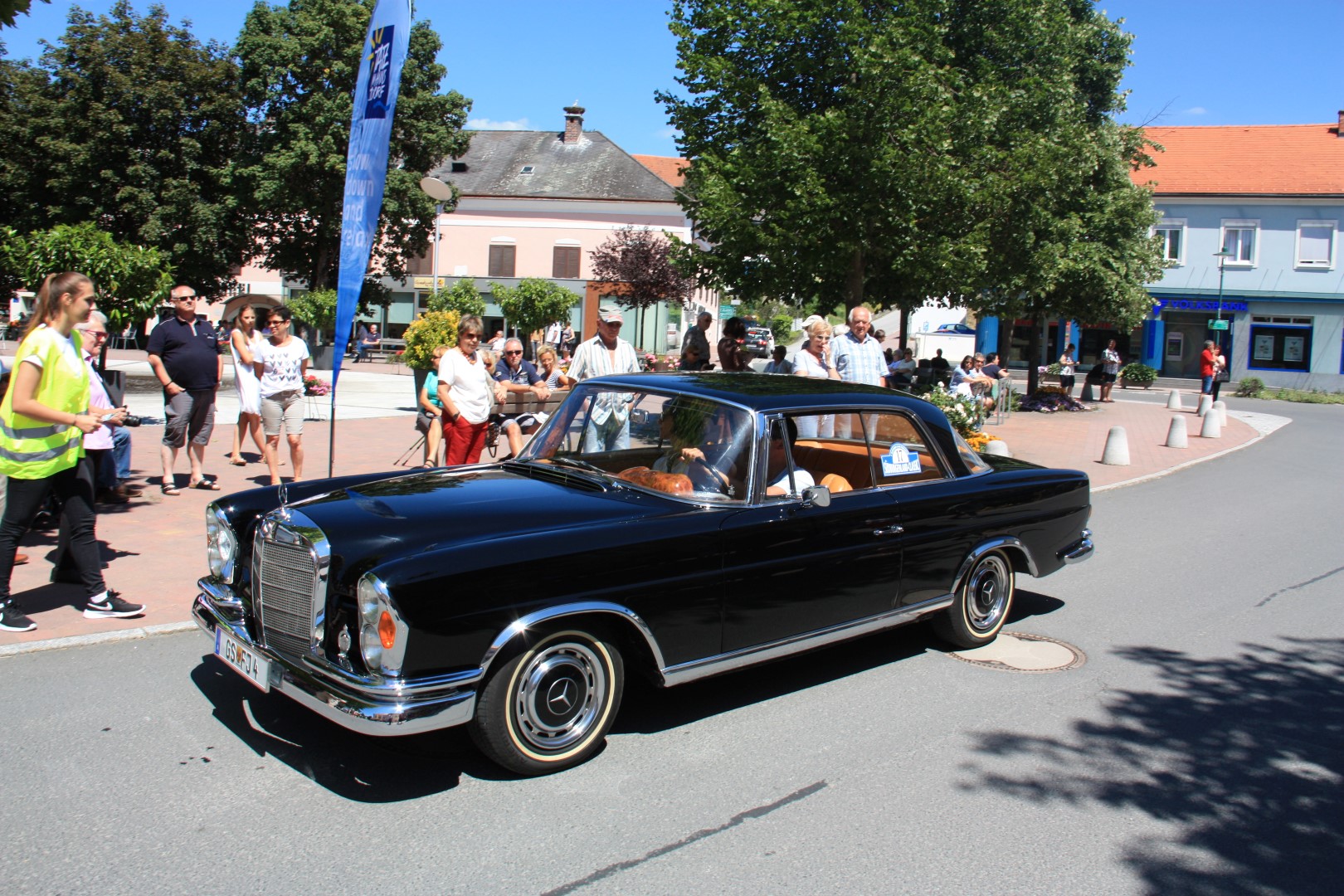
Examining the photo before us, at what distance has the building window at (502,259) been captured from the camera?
50.2 metres

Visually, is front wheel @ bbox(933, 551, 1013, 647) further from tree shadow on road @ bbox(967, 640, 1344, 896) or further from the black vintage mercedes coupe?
tree shadow on road @ bbox(967, 640, 1344, 896)

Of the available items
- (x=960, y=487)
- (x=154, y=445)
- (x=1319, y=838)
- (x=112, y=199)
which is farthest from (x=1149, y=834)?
(x=112, y=199)

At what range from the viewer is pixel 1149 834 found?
3.68 meters

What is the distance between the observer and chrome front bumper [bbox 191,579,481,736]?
11.5 ft

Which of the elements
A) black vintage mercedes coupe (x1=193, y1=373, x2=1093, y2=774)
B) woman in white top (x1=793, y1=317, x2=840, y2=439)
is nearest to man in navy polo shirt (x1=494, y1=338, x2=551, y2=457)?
woman in white top (x1=793, y1=317, x2=840, y2=439)

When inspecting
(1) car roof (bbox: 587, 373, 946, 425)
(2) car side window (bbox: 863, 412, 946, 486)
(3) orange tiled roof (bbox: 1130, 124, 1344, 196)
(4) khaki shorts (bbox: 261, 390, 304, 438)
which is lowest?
(4) khaki shorts (bbox: 261, 390, 304, 438)

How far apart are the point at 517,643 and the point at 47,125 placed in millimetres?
29033

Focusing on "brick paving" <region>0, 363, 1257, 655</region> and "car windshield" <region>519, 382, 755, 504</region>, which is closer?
"car windshield" <region>519, 382, 755, 504</region>

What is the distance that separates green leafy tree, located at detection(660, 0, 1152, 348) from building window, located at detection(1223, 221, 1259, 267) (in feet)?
75.4

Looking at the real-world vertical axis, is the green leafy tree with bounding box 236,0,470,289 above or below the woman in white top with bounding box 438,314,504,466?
above

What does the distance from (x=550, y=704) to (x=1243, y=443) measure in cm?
1910

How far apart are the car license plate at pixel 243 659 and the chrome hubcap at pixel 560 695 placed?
3.20ft

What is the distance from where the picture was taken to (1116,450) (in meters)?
15.0

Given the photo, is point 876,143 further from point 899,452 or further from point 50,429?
point 50,429
